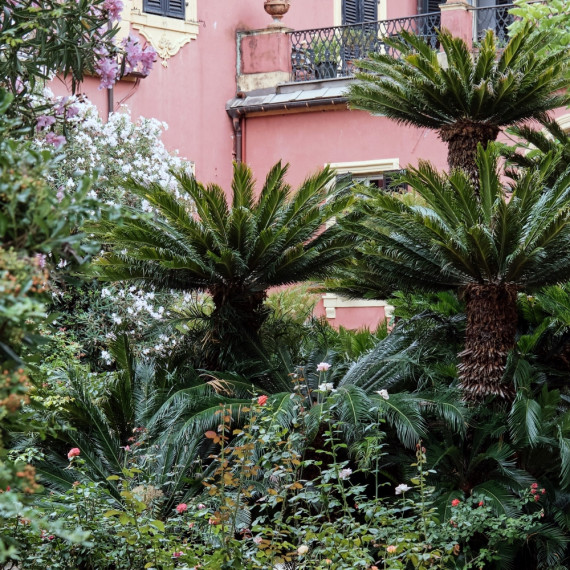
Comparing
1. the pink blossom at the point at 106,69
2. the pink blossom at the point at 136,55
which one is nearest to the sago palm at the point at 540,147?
the pink blossom at the point at 136,55

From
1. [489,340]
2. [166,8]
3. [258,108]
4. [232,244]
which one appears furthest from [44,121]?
[258,108]

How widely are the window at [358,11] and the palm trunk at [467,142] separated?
1137 centimetres

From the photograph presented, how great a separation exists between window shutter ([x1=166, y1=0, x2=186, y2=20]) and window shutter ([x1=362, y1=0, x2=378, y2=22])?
384cm

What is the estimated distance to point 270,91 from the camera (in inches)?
740

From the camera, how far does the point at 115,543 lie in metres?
5.59

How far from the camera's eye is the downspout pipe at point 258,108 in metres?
18.1

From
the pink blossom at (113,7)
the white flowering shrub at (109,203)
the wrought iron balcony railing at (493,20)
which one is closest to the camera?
the pink blossom at (113,7)

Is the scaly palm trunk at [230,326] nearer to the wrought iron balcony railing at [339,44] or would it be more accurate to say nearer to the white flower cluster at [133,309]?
the white flower cluster at [133,309]

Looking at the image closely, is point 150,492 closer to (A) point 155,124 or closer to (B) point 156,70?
(A) point 155,124

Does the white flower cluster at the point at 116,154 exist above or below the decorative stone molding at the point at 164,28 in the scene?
below

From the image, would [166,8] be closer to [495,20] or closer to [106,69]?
[495,20]

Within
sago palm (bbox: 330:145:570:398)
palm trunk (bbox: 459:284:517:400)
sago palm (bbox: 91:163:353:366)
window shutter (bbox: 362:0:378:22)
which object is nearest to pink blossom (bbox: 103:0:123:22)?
sago palm (bbox: 91:163:353:366)

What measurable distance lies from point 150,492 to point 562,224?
3470 mm

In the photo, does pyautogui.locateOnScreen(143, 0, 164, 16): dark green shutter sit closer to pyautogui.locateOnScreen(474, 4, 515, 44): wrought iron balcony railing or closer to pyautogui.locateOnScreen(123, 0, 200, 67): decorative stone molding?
pyautogui.locateOnScreen(123, 0, 200, 67): decorative stone molding
